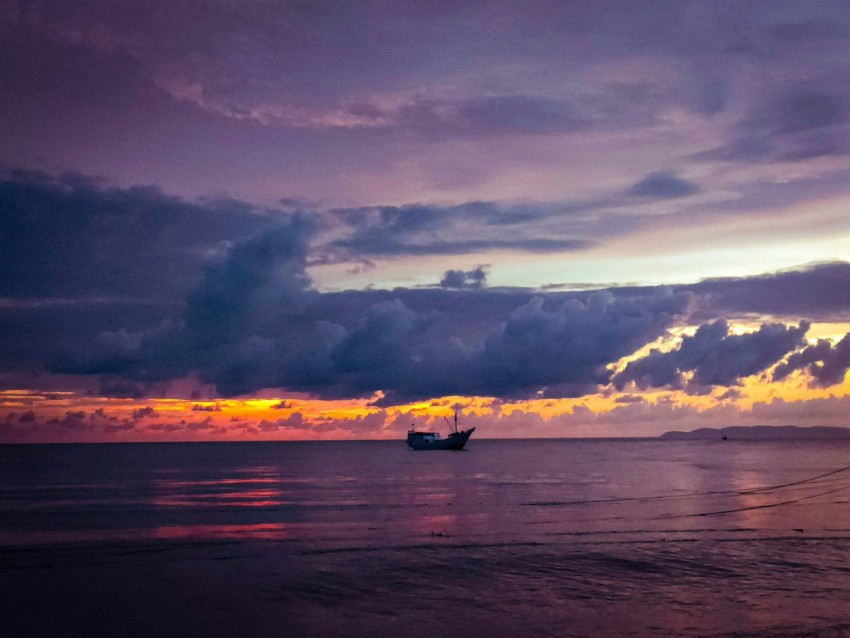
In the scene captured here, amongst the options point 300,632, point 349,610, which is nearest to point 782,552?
point 349,610

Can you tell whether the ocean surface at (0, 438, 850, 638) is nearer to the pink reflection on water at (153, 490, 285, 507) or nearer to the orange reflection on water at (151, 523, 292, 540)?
the orange reflection on water at (151, 523, 292, 540)

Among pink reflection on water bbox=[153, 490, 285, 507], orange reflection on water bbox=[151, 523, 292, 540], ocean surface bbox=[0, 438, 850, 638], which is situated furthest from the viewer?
pink reflection on water bbox=[153, 490, 285, 507]

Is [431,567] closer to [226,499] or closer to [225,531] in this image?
[225,531]

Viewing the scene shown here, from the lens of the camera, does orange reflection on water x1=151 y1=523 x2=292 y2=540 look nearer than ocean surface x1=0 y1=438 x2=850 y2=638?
No

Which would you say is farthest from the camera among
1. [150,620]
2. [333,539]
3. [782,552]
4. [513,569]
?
[333,539]

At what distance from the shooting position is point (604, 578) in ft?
109

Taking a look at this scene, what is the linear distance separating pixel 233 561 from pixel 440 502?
3175 cm

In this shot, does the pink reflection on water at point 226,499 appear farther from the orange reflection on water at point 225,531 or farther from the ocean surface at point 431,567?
the orange reflection on water at point 225,531

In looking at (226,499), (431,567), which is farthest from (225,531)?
(226,499)

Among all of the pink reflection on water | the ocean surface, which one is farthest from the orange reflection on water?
the pink reflection on water

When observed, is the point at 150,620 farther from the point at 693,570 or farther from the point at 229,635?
the point at 693,570

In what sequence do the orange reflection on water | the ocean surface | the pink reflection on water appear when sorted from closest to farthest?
1. the ocean surface
2. the orange reflection on water
3. the pink reflection on water

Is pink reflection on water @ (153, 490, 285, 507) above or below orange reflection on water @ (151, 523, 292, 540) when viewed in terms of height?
below

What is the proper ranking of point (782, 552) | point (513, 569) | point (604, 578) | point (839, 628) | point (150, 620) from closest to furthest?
point (839, 628)
point (150, 620)
point (604, 578)
point (513, 569)
point (782, 552)
